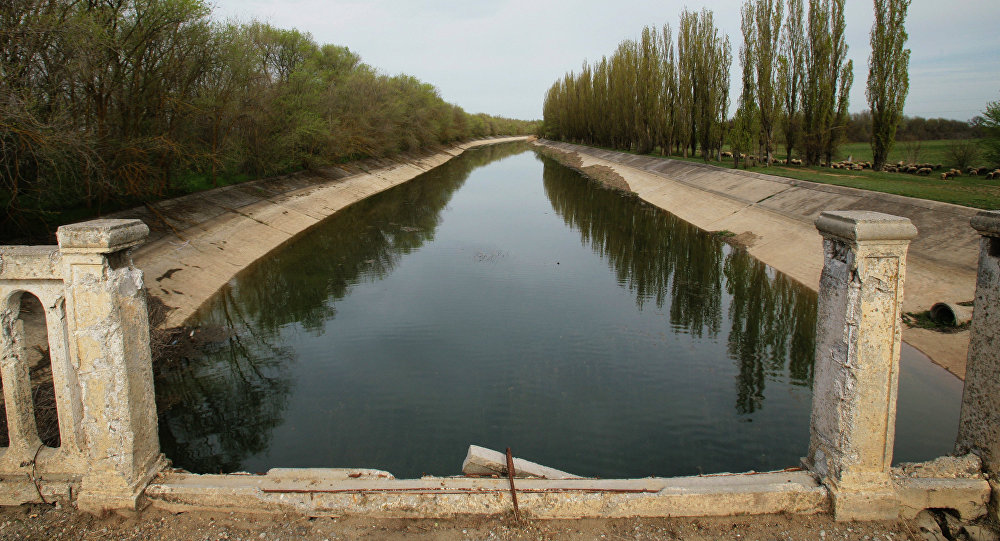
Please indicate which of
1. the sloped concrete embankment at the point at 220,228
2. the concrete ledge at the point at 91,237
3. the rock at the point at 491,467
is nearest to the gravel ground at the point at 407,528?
the rock at the point at 491,467

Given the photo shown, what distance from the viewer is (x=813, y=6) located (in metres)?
28.6

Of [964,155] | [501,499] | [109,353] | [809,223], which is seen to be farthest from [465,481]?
[964,155]

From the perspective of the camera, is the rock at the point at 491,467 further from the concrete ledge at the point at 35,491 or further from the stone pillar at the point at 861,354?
the concrete ledge at the point at 35,491

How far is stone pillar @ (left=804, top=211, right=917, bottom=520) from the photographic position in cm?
351

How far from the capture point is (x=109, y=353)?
3637 millimetres

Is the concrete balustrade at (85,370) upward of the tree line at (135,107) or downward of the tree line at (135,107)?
downward

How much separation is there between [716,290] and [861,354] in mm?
10592

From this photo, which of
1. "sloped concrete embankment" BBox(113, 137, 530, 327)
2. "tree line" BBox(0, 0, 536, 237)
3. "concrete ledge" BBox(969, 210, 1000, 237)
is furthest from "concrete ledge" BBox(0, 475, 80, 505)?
"sloped concrete embankment" BBox(113, 137, 530, 327)

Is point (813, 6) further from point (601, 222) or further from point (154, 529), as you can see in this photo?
point (154, 529)

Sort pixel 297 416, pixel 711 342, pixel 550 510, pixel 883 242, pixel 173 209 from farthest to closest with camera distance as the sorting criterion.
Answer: pixel 173 209, pixel 711 342, pixel 297 416, pixel 550 510, pixel 883 242

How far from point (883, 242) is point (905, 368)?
279 inches

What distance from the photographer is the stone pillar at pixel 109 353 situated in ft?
11.5

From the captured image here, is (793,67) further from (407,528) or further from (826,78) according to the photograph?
(407,528)

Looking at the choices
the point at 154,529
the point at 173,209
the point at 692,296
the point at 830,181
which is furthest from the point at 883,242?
the point at 830,181
